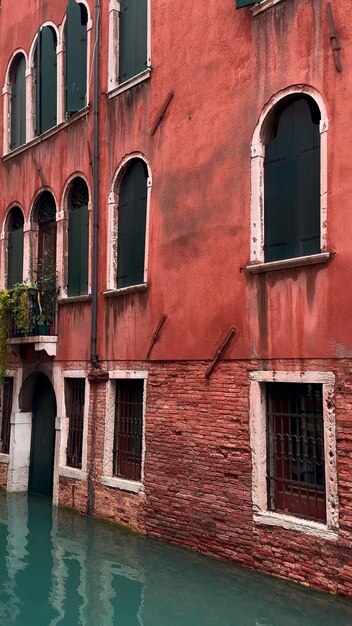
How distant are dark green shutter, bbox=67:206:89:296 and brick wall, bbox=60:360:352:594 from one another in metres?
1.88

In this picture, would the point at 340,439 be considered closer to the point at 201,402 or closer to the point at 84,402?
the point at 201,402

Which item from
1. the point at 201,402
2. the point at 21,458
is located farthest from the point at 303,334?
the point at 21,458

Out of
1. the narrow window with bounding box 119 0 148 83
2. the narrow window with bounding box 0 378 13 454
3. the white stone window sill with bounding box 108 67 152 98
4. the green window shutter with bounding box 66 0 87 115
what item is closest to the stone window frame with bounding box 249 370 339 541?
the white stone window sill with bounding box 108 67 152 98

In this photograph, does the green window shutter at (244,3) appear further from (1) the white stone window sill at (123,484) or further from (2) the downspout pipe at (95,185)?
(1) the white stone window sill at (123,484)

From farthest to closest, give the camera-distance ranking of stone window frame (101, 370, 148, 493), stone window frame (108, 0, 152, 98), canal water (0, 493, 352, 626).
→ stone window frame (108, 0, 152, 98) → stone window frame (101, 370, 148, 493) → canal water (0, 493, 352, 626)

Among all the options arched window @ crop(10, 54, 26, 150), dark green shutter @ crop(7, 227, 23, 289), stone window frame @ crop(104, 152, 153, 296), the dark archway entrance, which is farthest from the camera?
arched window @ crop(10, 54, 26, 150)

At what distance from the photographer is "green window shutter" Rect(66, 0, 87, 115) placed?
424 inches

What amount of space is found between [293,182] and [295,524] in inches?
137

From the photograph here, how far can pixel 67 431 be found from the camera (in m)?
10.6

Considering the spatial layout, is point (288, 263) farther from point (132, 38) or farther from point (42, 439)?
point (42, 439)

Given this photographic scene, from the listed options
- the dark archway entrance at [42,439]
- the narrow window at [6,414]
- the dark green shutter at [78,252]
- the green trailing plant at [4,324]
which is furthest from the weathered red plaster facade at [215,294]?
the narrow window at [6,414]

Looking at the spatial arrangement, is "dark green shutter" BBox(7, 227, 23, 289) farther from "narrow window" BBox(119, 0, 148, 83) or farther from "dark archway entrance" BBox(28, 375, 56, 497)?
"narrow window" BBox(119, 0, 148, 83)

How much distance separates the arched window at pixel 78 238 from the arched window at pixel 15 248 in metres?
1.69

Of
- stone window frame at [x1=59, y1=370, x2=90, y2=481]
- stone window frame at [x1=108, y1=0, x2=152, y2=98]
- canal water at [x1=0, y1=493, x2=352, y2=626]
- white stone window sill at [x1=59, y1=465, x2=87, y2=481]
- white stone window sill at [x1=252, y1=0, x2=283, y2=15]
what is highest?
stone window frame at [x1=108, y1=0, x2=152, y2=98]
